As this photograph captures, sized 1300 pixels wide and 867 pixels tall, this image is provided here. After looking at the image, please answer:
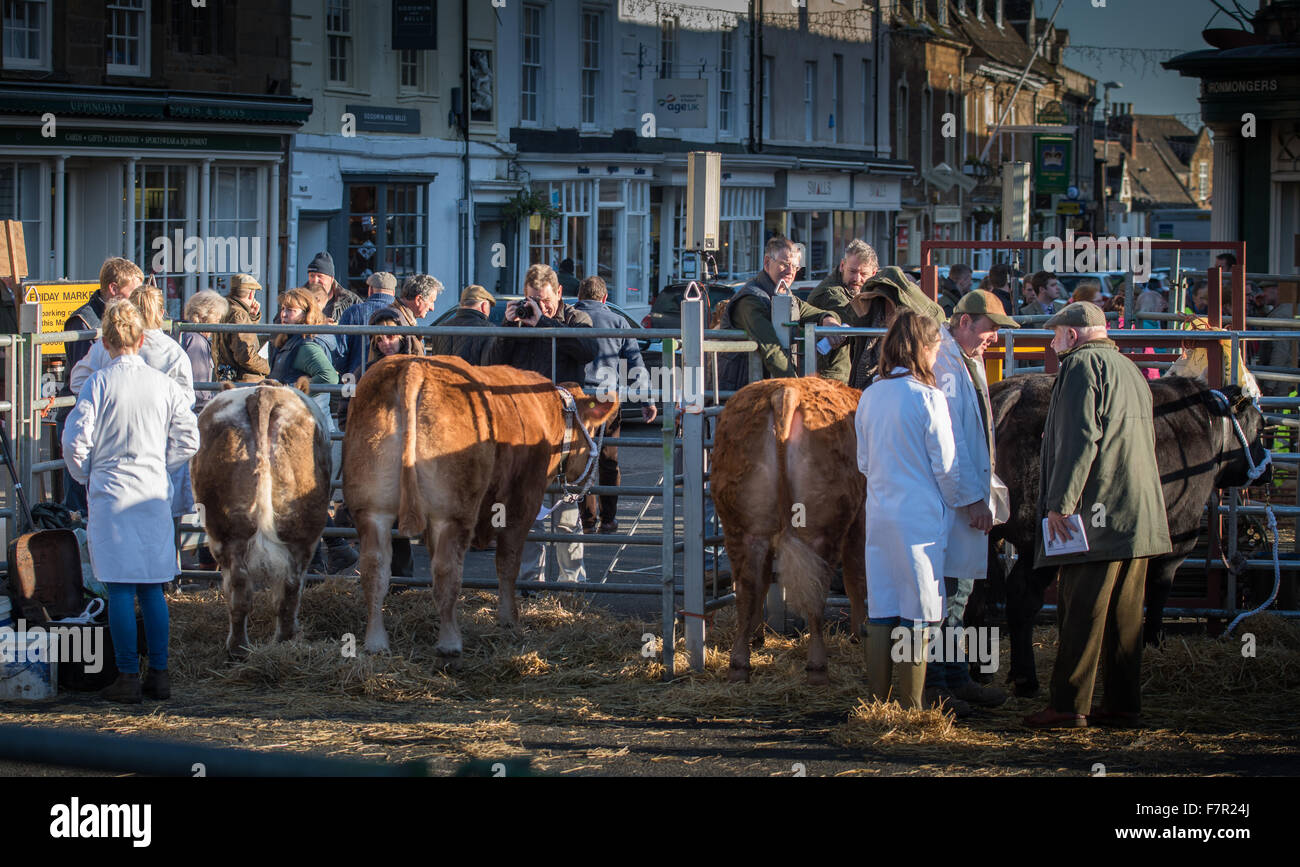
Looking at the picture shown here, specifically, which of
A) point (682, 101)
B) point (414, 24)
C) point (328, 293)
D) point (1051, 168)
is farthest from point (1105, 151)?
point (328, 293)

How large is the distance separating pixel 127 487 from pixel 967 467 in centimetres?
399

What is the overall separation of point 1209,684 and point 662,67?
105 ft

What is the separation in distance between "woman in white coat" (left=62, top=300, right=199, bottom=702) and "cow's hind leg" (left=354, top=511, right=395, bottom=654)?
95 cm

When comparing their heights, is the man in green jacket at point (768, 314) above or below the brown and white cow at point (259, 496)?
above

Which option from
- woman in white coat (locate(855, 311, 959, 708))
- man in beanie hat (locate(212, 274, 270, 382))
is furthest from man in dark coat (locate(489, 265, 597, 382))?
woman in white coat (locate(855, 311, 959, 708))

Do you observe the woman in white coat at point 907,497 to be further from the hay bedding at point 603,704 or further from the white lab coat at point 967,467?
the hay bedding at point 603,704

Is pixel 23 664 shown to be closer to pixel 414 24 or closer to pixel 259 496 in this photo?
pixel 259 496

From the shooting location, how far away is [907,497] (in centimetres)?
656

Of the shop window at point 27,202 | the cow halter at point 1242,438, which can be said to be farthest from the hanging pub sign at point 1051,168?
the cow halter at point 1242,438

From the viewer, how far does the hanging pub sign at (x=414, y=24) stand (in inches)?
1102

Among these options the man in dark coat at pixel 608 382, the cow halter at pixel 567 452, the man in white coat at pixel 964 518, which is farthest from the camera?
the man in dark coat at pixel 608 382

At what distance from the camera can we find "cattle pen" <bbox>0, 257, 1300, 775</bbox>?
643cm

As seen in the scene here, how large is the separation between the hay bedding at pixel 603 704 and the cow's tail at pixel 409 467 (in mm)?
695
